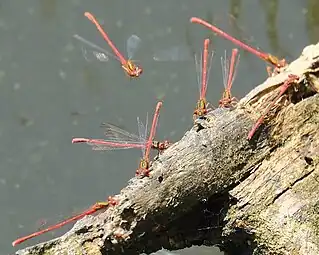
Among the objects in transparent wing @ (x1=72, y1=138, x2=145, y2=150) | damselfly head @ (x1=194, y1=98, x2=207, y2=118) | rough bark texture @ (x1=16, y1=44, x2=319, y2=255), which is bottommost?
rough bark texture @ (x1=16, y1=44, x2=319, y2=255)

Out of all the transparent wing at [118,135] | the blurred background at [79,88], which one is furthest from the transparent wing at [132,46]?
the transparent wing at [118,135]

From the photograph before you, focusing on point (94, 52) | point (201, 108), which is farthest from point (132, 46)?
point (201, 108)

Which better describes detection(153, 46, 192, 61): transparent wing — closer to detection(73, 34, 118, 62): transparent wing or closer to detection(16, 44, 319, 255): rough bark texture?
detection(73, 34, 118, 62): transparent wing

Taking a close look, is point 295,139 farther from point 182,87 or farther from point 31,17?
point 31,17

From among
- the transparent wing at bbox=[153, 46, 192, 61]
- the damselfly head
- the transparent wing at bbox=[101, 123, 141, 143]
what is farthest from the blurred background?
the damselfly head

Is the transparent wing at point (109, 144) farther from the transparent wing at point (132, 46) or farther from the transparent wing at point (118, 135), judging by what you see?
the transparent wing at point (132, 46)
